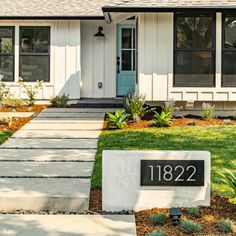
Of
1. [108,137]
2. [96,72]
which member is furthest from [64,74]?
[108,137]

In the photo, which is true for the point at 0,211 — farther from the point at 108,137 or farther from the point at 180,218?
the point at 108,137

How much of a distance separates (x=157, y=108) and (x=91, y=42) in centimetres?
486

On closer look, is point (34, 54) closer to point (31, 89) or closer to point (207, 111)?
point (31, 89)

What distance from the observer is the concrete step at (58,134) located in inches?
402

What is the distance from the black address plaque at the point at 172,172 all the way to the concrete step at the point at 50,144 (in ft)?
11.5

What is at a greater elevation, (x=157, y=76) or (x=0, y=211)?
(x=157, y=76)

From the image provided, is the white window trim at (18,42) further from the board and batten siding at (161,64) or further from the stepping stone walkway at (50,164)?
the board and batten siding at (161,64)

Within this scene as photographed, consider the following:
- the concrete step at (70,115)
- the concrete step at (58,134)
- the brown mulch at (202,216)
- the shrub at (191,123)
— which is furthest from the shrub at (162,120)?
the brown mulch at (202,216)

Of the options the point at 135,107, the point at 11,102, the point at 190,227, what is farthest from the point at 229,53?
the point at 190,227

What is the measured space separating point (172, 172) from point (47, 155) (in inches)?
127

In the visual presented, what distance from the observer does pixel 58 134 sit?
34.4 ft

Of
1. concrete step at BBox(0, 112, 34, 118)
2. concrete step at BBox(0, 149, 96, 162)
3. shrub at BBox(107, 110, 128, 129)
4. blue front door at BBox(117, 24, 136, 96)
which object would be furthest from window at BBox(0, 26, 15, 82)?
concrete step at BBox(0, 149, 96, 162)

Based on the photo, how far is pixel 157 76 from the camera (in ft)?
40.6

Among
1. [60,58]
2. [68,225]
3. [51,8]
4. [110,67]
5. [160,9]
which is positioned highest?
[51,8]
